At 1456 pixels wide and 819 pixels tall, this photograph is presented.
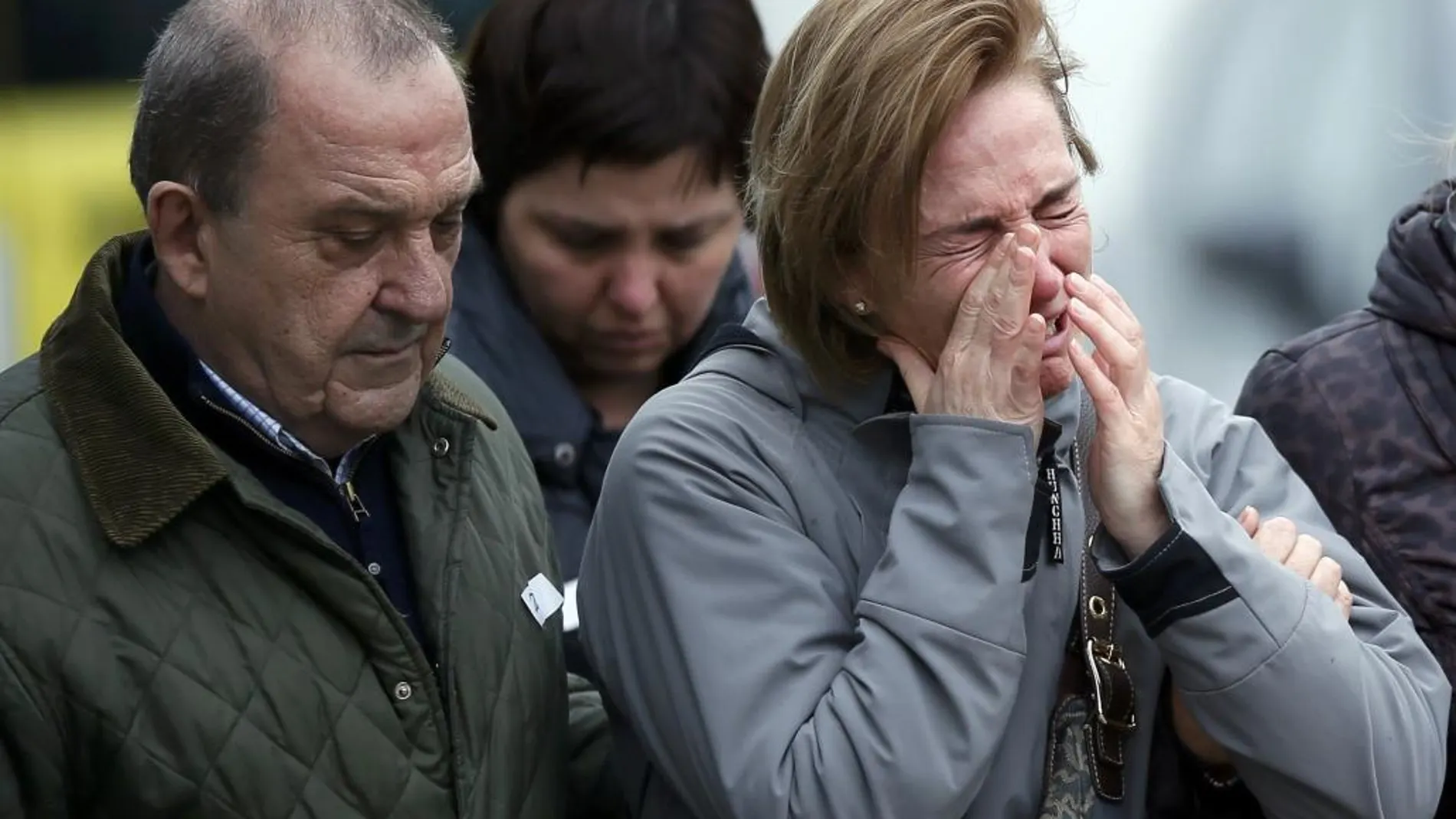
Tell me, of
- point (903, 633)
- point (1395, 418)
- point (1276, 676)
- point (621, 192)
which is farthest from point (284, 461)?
point (1395, 418)

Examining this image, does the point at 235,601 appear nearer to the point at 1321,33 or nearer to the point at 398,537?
the point at 398,537

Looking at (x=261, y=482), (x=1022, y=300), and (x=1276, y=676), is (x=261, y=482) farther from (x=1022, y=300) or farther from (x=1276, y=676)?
(x=1276, y=676)

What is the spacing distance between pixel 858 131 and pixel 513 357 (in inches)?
38.6

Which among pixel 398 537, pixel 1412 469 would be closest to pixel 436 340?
pixel 398 537

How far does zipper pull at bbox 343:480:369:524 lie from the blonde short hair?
51 cm

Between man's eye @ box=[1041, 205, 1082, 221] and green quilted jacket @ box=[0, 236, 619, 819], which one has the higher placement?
man's eye @ box=[1041, 205, 1082, 221]

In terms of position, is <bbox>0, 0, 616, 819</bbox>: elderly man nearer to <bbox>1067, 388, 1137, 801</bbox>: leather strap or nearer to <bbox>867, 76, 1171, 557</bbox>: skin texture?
<bbox>867, 76, 1171, 557</bbox>: skin texture

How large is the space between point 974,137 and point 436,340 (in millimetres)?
629

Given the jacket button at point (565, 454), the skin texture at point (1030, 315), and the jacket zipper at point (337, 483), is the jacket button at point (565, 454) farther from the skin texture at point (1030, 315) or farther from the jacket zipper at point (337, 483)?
the skin texture at point (1030, 315)

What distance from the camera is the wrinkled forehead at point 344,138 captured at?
7.50ft

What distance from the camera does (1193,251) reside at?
16.5 ft

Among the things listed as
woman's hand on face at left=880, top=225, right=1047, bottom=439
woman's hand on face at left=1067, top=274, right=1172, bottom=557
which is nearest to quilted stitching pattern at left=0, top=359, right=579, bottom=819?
woman's hand on face at left=880, top=225, right=1047, bottom=439

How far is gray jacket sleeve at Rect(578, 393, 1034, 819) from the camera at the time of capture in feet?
7.18

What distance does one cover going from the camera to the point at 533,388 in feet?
10.4
